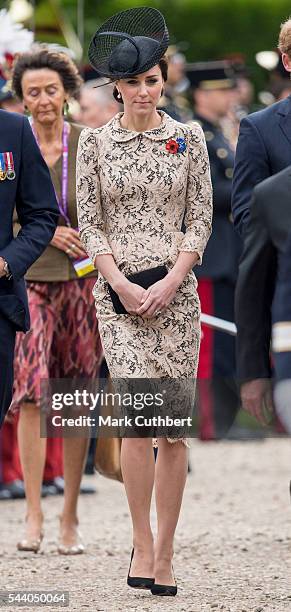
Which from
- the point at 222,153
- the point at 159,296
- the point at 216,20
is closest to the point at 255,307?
the point at 159,296

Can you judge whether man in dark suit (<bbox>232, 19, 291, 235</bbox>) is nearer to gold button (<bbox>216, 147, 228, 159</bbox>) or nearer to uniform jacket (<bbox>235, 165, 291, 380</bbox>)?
uniform jacket (<bbox>235, 165, 291, 380</bbox>)

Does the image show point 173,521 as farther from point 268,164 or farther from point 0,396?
point 268,164

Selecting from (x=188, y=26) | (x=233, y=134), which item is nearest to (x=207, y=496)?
(x=233, y=134)

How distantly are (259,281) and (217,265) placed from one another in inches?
245

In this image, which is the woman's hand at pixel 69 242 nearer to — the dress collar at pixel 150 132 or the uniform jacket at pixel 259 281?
the dress collar at pixel 150 132

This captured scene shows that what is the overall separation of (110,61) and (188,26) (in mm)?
24510

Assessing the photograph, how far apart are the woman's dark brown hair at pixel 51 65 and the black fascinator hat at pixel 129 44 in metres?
1.16

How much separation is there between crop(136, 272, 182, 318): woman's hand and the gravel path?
3.33 ft

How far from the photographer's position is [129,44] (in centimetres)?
643

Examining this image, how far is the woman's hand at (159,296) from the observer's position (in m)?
6.27

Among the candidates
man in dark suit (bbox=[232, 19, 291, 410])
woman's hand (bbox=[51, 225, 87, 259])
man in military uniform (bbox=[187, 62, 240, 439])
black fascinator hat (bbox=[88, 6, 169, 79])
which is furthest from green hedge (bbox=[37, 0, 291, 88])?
man in dark suit (bbox=[232, 19, 291, 410])

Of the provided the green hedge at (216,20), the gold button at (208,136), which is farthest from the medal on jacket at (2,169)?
the green hedge at (216,20)

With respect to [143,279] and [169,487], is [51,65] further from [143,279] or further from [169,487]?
[169,487]

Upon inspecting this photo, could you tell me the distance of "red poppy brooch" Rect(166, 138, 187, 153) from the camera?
6.44m
